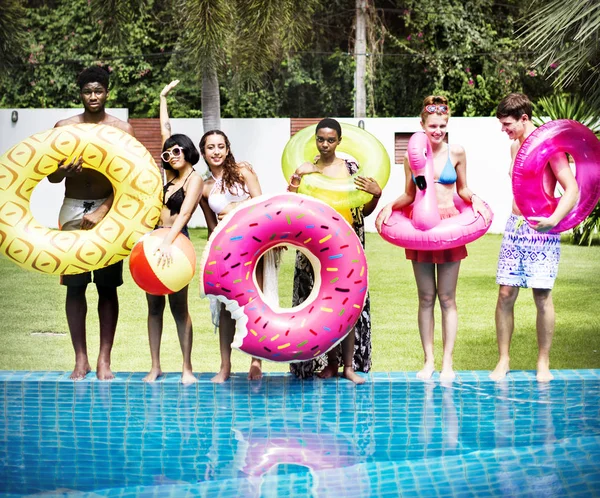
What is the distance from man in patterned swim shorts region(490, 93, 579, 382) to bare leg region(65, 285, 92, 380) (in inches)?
82.7

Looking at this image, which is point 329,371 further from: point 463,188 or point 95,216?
point 95,216

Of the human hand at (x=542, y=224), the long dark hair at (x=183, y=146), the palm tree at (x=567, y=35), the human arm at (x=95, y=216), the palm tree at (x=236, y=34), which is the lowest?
the human hand at (x=542, y=224)

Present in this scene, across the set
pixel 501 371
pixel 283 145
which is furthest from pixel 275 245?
pixel 283 145

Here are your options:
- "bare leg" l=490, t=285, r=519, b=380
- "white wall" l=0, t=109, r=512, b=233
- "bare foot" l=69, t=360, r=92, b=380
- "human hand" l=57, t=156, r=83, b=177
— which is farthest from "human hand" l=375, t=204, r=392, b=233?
"white wall" l=0, t=109, r=512, b=233

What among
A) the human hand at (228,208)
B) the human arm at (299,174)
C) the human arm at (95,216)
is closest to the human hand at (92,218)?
the human arm at (95,216)

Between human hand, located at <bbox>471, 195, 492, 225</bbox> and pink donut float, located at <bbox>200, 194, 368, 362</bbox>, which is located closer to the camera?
pink donut float, located at <bbox>200, 194, 368, 362</bbox>

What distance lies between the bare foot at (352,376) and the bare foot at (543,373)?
908 millimetres

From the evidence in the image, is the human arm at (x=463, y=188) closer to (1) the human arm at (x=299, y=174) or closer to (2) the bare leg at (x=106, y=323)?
(1) the human arm at (x=299, y=174)

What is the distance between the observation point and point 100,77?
4.75 meters

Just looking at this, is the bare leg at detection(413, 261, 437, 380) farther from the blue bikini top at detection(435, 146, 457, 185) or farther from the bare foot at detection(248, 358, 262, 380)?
the bare foot at detection(248, 358, 262, 380)

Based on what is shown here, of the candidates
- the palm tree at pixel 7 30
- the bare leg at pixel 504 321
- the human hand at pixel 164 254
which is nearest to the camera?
the human hand at pixel 164 254

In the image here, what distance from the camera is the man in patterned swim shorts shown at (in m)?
4.73

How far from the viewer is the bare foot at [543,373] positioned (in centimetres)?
486

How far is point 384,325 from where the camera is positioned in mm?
7602
